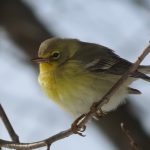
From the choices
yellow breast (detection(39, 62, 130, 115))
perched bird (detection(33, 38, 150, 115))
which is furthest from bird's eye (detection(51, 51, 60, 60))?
yellow breast (detection(39, 62, 130, 115))

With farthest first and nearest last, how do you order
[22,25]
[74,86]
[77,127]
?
[22,25] < [74,86] < [77,127]

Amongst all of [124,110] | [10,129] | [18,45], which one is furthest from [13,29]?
[10,129]

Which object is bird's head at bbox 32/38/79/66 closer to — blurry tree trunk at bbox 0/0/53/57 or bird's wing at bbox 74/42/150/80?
bird's wing at bbox 74/42/150/80

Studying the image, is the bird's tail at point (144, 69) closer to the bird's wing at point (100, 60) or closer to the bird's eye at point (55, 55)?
the bird's wing at point (100, 60)

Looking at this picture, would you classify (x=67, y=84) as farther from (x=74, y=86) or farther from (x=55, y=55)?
(x=55, y=55)

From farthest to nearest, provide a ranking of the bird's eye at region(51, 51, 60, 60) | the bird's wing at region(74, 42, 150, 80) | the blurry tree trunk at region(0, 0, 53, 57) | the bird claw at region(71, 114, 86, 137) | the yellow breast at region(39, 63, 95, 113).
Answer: the blurry tree trunk at region(0, 0, 53, 57), the bird's eye at region(51, 51, 60, 60), the bird's wing at region(74, 42, 150, 80), the yellow breast at region(39, 63, 95, 113), the bird claw at region(71, 114, 86, 137)

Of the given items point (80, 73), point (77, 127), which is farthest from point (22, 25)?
point (77, 127)

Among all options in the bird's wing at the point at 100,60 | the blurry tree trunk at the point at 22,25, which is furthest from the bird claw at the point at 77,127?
the blurry tree trunk at the point at 22,25

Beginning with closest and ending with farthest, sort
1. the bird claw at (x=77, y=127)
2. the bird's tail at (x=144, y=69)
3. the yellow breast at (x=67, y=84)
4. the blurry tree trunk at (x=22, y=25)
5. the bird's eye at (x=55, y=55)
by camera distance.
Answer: the bird claw at (x=77, y=127) < the yellow breast at (x=67, y=84) < the bird's tail at (x=144, y=69) < the bird's eye at (x=55, y=55) < the blurry tree trunk at (x=22, y=25)
